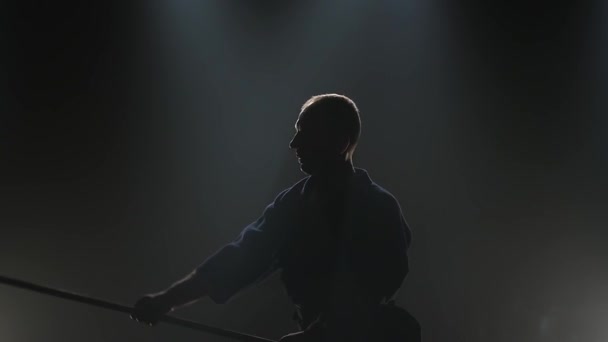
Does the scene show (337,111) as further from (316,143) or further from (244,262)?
(244,262)

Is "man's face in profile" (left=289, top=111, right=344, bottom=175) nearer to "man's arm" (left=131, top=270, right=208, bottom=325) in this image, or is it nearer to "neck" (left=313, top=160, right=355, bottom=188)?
"neck" (left=313, top=160, right=355, bottom=188)

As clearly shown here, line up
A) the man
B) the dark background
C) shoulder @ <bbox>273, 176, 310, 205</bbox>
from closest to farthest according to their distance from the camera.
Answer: the man → shoulder @ <bbox>273, 176, 310, 205</bbox> → the dark background

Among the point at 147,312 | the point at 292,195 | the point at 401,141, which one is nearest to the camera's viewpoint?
the point at 147,312

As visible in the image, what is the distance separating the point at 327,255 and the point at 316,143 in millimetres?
243

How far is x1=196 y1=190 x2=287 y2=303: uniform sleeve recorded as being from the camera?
134 cm

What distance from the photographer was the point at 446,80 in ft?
9.78

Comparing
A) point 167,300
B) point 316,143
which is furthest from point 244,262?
point 316,143

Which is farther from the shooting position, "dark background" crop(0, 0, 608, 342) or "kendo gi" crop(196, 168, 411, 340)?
"dark background" crop(0, 0, 608, 342)

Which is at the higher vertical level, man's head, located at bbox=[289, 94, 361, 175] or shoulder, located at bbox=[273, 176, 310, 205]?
man's head, located at bbox=[289, 94, 361, 175]

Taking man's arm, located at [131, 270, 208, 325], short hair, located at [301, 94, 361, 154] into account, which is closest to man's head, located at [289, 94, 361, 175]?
short hair, located at [301, 94, 361, 154]

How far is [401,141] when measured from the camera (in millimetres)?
2980

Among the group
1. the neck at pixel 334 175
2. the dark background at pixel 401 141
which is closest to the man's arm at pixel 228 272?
the neck at pixel 334 175

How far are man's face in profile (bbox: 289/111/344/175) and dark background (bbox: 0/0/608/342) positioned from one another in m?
1.60

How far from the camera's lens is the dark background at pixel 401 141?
2.90m
